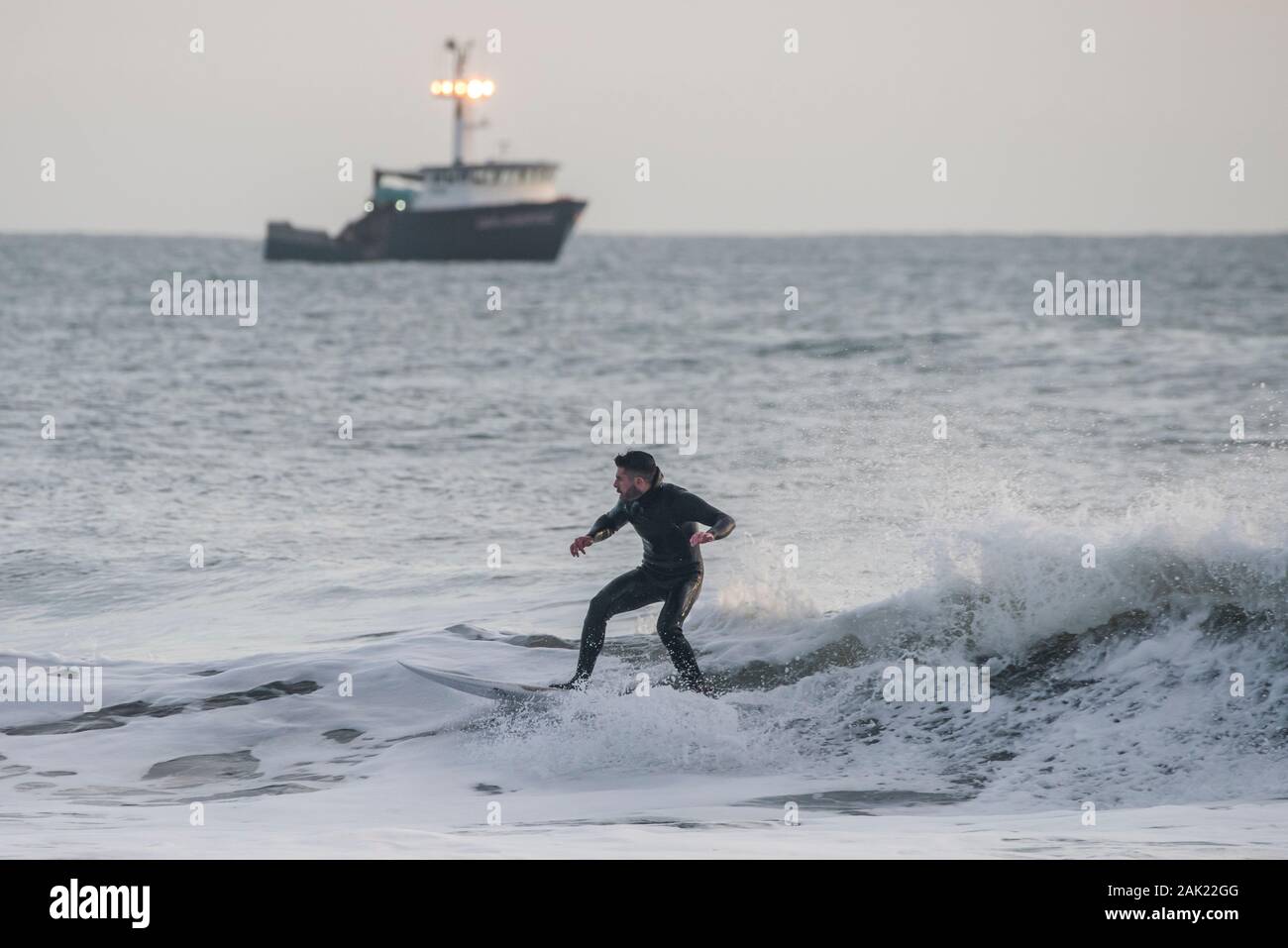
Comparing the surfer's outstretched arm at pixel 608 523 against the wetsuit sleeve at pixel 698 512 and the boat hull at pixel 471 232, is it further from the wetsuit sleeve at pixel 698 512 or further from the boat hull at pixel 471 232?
the boat hull at pixel 471 232

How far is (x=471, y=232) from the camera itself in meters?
83.9

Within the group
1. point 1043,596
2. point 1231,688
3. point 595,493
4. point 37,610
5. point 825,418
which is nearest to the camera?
point 1231,688

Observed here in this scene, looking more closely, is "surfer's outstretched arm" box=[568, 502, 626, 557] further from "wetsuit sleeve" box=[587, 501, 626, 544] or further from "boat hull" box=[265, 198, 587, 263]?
"boat hull" box=[265, 198, 587, 263]

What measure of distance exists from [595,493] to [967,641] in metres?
9.51

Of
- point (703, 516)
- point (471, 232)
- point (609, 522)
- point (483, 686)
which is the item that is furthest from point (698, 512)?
point (471, 232)

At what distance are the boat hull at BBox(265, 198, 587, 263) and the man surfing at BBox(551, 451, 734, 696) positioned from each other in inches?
2941

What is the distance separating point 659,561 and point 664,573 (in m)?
0.08

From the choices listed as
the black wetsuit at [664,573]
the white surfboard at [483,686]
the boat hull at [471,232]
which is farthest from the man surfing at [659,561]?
the boat hull at [471,232]

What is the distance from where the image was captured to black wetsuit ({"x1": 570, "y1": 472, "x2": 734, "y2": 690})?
9812mm

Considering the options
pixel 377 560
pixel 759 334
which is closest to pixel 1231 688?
pixel 377 560

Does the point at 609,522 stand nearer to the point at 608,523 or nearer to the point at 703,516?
the point at 608,523

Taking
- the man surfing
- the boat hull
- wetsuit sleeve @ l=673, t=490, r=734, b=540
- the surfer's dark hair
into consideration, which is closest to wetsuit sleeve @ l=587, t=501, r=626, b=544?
the man surfing

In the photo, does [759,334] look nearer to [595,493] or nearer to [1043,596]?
[595,493]

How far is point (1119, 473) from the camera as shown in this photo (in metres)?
19.8
